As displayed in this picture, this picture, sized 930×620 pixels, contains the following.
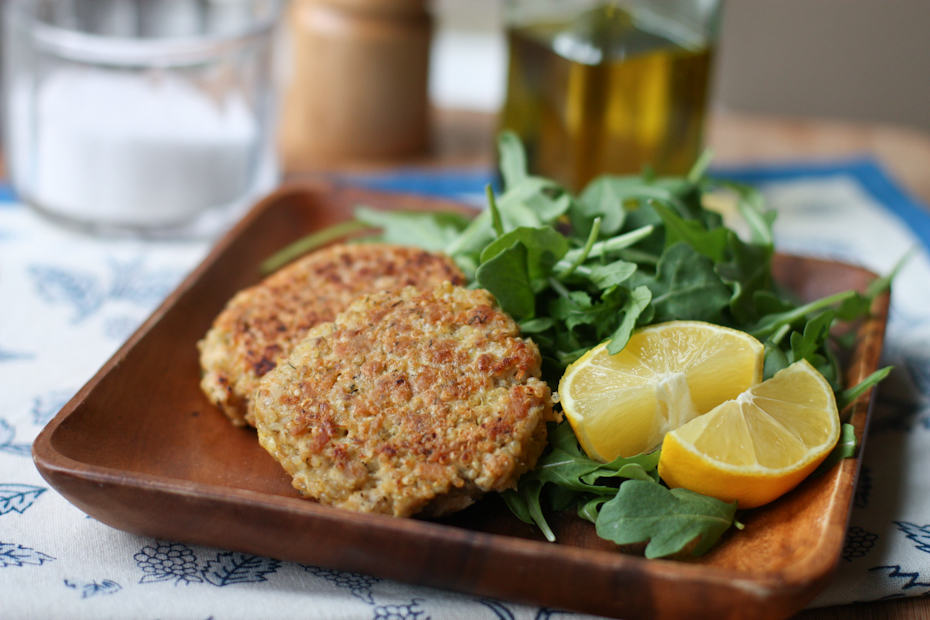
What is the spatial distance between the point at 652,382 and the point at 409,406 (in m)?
0.43

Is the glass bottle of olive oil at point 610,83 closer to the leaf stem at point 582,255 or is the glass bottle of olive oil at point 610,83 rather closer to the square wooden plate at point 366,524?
the leaf stem at point 582,255

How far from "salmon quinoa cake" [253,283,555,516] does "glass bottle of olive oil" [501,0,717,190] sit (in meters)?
1.33

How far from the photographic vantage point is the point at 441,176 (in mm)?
3439

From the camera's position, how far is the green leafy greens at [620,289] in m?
1.54

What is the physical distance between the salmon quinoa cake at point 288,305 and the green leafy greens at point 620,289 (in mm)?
121

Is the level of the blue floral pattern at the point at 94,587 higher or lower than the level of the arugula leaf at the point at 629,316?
lower

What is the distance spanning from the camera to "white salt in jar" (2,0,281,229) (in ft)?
9.37

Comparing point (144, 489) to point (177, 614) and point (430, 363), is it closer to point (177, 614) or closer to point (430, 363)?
point (177, 614)

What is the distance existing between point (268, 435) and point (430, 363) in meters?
0.31

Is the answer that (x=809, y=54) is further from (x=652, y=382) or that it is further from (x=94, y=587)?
(x=94, y=587)

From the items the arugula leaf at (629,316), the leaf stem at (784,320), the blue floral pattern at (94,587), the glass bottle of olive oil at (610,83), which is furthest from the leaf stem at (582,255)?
the glass bottle of olive oil at (610,83)

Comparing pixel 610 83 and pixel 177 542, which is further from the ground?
pixel 610 83

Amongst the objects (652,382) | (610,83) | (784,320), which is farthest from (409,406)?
(610,83)

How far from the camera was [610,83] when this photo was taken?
2939mm
